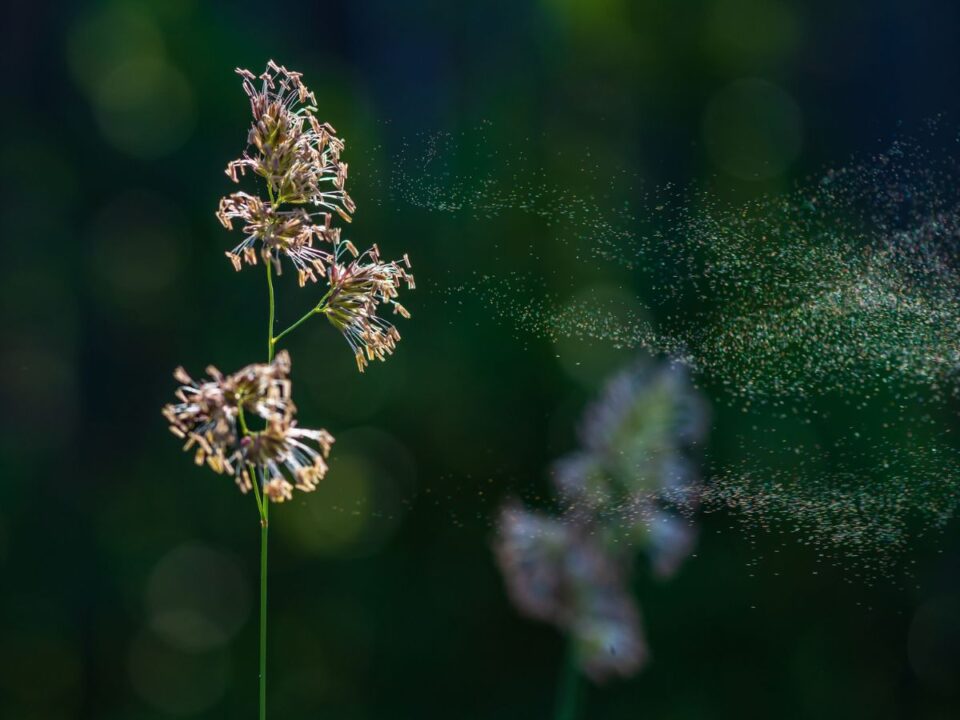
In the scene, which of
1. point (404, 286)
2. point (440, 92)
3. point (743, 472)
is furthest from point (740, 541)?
point (440, 92)

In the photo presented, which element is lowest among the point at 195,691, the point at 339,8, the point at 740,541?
the point at 195,691

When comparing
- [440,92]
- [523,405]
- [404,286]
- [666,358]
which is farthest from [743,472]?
[440,92]

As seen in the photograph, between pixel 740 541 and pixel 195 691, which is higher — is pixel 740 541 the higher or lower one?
the higher one

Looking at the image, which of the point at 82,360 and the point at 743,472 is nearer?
the point at 743,472

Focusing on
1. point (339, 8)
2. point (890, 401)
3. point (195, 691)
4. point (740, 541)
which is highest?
point (339, 8)

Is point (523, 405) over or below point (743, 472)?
over

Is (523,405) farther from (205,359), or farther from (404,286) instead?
(205,359)

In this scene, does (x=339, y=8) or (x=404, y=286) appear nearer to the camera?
(x=404, y=286)

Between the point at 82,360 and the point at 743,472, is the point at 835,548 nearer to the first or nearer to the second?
the point at 743,472
